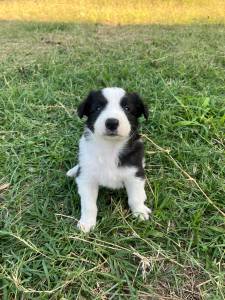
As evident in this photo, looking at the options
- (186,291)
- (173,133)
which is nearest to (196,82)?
(173,133)

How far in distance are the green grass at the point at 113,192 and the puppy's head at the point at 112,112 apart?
0.68 m

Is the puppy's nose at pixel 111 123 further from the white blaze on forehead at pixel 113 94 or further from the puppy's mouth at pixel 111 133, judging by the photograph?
the white blaze on forehead at pixel 113 94

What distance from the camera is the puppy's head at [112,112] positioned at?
3.50m

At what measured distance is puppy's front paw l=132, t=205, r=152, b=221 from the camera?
12.5 feet

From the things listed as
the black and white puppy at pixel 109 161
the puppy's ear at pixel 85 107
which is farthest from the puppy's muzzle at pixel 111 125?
the puppy's ear at pixel 85 107

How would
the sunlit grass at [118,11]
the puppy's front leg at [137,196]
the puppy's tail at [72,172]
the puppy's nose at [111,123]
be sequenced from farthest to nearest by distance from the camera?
the sunlit grass at [118,11], the puppy's tail at [72,172], the puppy's front leg at [137,196], the puppy's nose at [111,123]

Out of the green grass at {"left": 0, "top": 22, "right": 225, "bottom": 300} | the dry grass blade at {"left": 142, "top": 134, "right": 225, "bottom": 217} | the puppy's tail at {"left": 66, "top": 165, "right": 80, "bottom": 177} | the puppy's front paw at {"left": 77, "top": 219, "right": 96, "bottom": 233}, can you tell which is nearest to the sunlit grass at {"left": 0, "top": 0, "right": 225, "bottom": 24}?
the green grass at {"left": 0, "top": 22, "right": 225, "bottom": 300}

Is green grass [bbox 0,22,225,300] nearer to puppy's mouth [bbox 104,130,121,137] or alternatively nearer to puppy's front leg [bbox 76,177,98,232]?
puppy's front leg [bbox 76,177,98,232]

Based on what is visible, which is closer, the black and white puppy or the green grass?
the green grass

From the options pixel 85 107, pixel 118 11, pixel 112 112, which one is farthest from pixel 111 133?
pixel 118 11

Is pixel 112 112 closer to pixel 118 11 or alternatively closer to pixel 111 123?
pixel 111 123

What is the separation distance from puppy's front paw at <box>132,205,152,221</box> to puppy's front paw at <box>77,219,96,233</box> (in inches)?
13.8

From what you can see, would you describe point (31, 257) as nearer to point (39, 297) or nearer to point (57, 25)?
point (39, 297)

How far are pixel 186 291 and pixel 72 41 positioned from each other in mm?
5570
